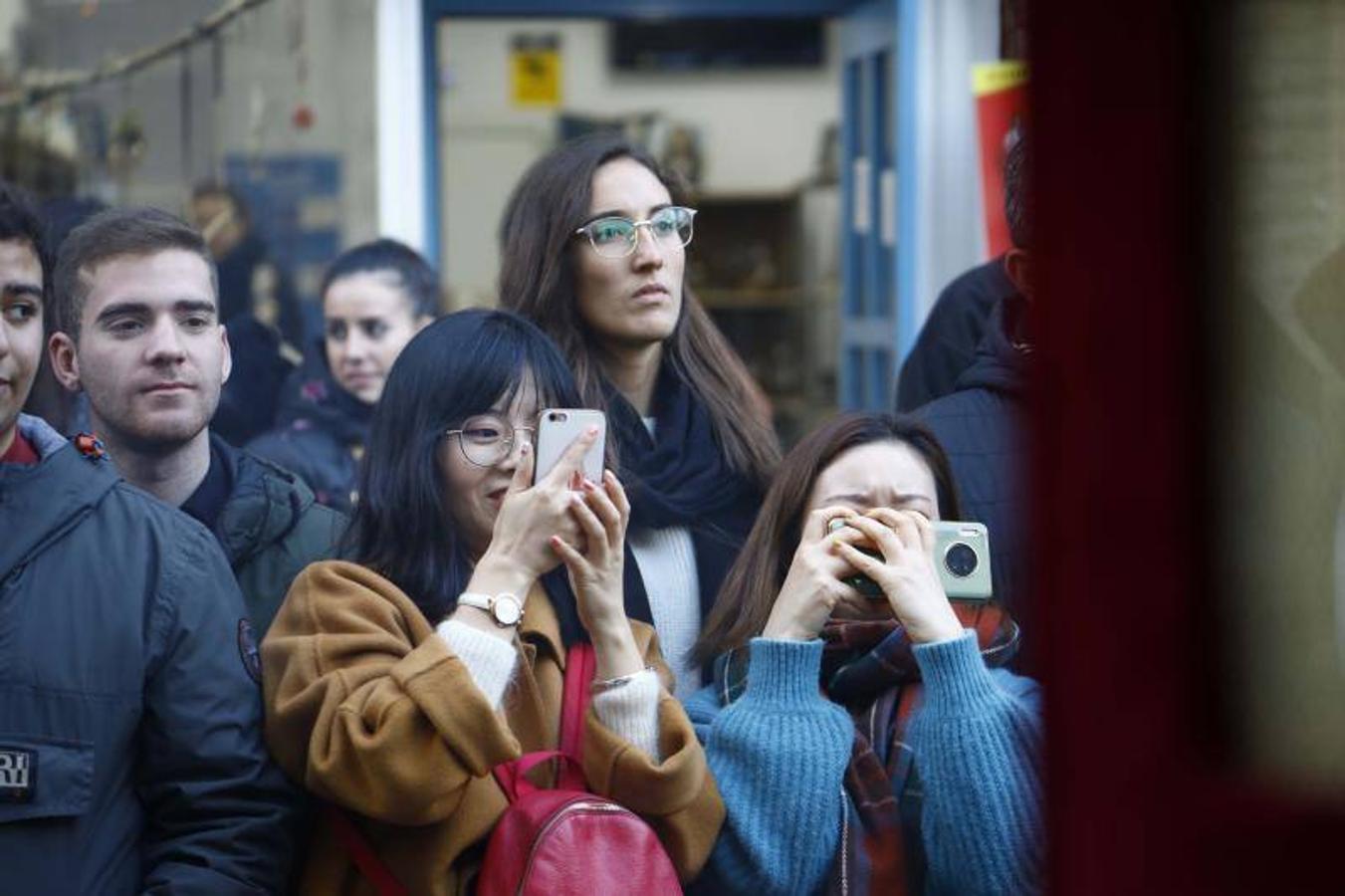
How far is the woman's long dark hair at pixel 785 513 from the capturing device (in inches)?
100

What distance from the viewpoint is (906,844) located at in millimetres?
2359

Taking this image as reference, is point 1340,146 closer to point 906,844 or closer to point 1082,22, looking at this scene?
point 1082,22

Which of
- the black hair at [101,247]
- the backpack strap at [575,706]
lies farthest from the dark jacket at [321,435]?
the backpack strap at [575,706]

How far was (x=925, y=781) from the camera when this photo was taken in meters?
2.33

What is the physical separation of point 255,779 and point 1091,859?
1.25 m

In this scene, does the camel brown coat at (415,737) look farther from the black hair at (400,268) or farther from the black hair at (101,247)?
the black hair at (400,268)

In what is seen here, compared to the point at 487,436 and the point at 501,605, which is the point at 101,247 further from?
the point at 501,605

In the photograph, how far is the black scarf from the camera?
2.72m

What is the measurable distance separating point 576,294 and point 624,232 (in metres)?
0.11

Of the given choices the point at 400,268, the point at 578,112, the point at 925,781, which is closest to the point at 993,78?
the point at 400,268

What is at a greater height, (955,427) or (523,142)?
(523,142)

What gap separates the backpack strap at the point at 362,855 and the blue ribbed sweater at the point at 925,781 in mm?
367

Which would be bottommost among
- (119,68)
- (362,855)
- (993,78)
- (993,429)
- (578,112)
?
(362,855)

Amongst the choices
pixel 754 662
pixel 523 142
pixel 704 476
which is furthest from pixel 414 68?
pixel 523 142
